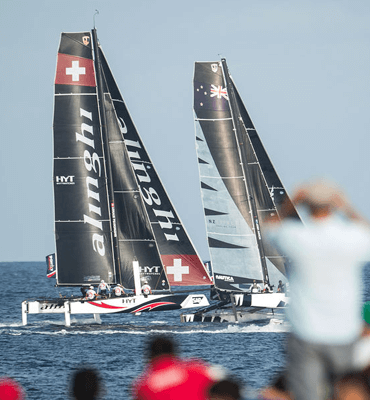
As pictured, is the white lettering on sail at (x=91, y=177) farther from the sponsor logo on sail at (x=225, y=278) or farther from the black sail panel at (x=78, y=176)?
the sponsor logo on sail at (x=225, y=278)

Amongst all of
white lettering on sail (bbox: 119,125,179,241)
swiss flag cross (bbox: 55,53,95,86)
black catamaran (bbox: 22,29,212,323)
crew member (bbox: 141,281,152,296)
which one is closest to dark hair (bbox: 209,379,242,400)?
crew member (bbox: 141,281,152,296)

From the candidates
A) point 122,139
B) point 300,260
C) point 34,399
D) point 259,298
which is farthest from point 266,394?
point 122,139

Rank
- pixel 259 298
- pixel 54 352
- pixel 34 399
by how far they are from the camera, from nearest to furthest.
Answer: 1. pixel 34 399
2. pixel 54 352
3. pixel 259 298

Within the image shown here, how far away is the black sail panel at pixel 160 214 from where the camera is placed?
3481cm

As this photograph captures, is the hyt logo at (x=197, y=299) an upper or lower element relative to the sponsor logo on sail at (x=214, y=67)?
lower

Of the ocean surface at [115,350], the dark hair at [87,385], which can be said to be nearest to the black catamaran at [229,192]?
the ocean surface at [115,350]

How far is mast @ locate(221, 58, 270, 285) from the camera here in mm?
35425

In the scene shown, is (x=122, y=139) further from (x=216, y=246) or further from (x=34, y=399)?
(x=34, y=399)

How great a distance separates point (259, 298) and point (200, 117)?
8456mm

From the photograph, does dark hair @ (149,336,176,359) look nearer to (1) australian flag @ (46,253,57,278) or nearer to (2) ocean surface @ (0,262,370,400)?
(2) ocean surface @ (0,262,370,400)

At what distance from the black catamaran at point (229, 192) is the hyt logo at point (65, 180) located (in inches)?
221

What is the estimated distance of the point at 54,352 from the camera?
28688mm

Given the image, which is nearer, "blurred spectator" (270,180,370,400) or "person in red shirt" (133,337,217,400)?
"person in red shirt" (133,337,217,400)

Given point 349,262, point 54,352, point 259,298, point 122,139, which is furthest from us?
point 122,139
